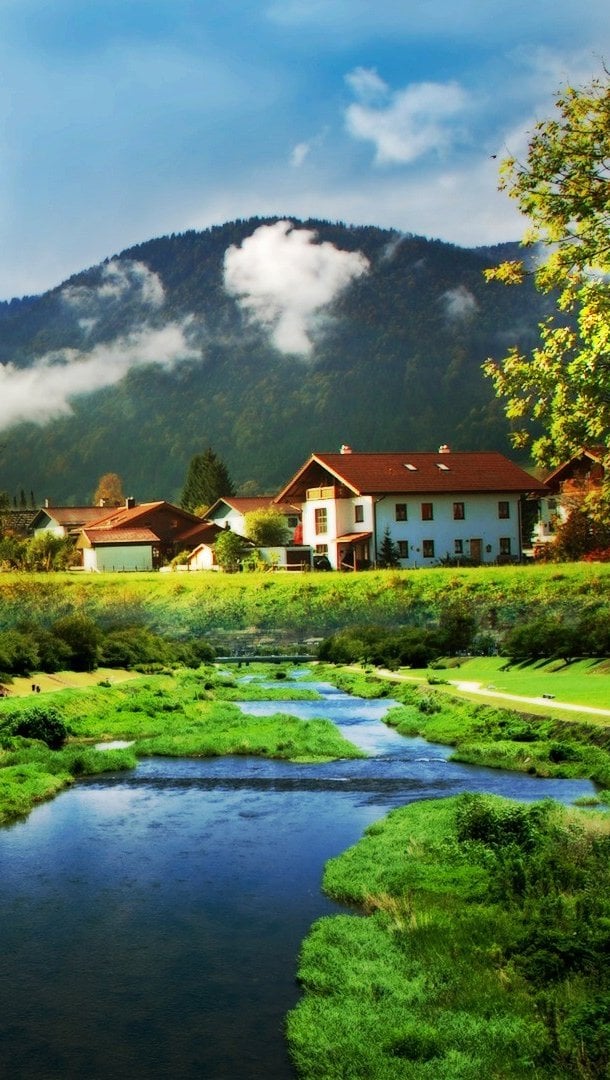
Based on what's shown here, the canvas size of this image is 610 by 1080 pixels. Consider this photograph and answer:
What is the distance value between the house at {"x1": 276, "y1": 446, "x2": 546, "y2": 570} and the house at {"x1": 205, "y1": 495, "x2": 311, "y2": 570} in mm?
1382

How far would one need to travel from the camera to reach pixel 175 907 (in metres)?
17.5

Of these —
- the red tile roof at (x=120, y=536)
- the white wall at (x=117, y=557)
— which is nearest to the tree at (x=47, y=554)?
the white wall at (x=117, y=557)

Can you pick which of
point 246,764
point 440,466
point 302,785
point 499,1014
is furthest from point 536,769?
point 440,466

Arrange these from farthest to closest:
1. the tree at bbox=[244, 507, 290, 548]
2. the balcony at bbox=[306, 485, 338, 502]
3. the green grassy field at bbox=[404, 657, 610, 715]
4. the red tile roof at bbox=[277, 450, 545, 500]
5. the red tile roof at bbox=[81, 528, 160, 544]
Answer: the red tile roof at bbox=[81, 528, 160, 544], the tree at bbox=[244, 507, 290, 548], the red tile roof at bbox=[277, 450, 545, 500], the balcony at bbox=[306, 485, 338, 502], the green grassy field at bbox=[404, 657, 610, 715]

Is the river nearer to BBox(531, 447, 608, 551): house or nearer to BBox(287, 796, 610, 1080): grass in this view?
BBox(287, 796, 610, 1080): grass

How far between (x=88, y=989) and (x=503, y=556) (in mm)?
72698

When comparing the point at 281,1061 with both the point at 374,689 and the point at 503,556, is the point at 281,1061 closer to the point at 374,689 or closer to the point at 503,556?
the point at 374,689

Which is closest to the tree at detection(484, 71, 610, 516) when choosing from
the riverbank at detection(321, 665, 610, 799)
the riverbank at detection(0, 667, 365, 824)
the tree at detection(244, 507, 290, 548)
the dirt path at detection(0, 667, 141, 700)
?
the riverbank at detection(321, 665, 610, 799)

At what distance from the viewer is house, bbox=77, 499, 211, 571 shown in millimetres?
98562

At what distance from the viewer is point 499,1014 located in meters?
12.5

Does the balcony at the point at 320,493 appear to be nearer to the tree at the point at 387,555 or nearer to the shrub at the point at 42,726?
the tree at the point at 387,555

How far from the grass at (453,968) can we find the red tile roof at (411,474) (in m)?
63.6

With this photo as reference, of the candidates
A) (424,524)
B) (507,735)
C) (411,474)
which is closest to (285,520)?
(411,474)

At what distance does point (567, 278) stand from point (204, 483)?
138522mm
